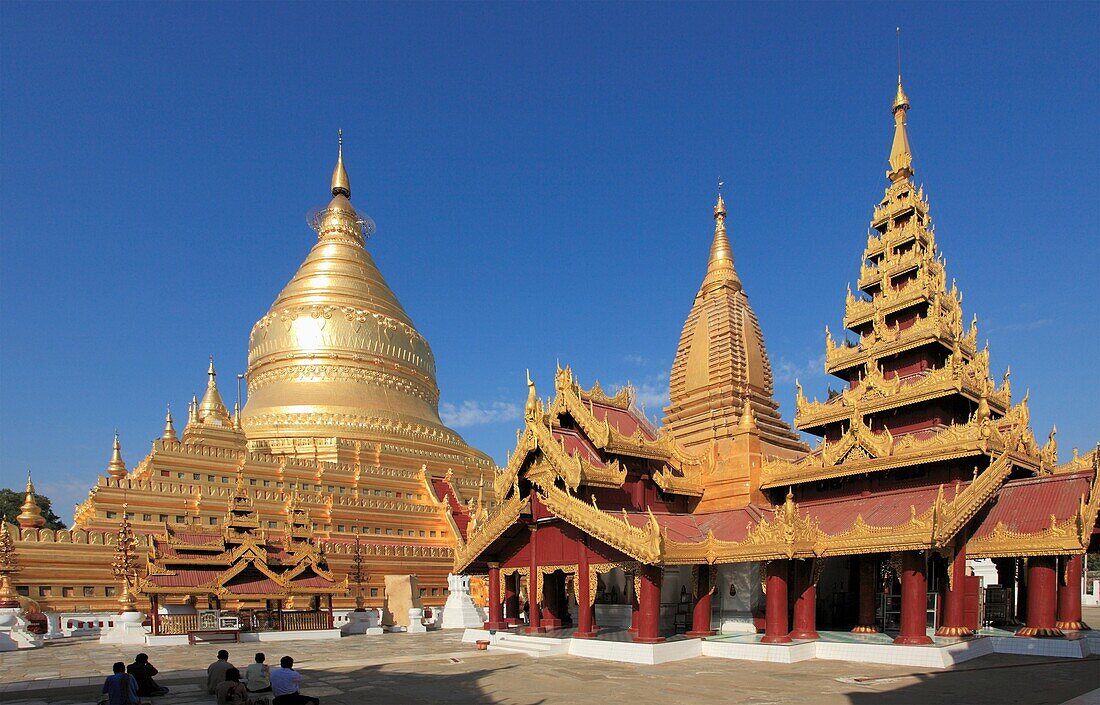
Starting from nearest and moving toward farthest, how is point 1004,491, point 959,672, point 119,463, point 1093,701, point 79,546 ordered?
point 1093,701, point 959,672, point 1004,491, point 79,546, point 119,463

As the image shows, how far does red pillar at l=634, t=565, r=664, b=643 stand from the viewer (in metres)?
17.8

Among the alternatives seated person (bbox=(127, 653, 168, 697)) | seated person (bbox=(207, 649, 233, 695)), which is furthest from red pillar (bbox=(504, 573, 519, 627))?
seated person (bbox=(127, 653, 168, 697))

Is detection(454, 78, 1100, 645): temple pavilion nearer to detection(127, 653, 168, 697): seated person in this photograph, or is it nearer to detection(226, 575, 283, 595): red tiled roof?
detection(226, 575, 283, 595): red tiled roof

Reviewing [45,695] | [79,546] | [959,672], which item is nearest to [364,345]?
[79,546]

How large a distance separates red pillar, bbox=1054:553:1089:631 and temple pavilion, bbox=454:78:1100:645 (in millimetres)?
54

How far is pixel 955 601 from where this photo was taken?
17.2m

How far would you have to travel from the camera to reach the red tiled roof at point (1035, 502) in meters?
18.0

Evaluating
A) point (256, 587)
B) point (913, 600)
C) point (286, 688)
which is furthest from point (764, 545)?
point (256, 587)

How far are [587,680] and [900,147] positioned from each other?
20.0 m

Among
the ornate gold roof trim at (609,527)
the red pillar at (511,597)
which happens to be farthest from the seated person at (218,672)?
the red pillar at (511,597)

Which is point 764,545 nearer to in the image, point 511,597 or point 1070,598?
point 1070,598

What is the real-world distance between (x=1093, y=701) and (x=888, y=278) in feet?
48.3

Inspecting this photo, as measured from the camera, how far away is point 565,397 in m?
22.2

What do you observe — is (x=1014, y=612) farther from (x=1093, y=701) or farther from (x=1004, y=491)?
(x=1093, y=701)
